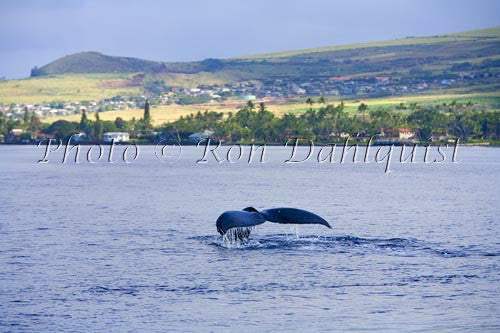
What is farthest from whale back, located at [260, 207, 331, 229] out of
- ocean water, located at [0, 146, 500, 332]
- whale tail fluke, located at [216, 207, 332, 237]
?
ocean water, located at [0, 146, 500, 332]

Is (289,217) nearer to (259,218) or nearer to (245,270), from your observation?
(259,218)

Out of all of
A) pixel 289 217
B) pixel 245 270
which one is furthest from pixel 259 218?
pixel 245 270

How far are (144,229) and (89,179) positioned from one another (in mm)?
62337

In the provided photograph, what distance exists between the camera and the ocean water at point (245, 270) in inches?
1261

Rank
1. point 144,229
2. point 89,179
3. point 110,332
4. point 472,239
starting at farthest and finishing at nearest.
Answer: point 89,179 < point 144,229 < point 472,239 < point 110,332

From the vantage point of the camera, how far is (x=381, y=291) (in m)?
36.0

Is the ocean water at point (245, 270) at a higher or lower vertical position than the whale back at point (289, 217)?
lower

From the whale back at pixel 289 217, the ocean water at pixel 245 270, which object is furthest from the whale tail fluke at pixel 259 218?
the ocean water at pixel 245 270

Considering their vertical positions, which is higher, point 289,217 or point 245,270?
point 289,217

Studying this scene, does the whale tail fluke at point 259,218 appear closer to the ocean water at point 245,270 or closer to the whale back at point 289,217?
the whale back at point 289,217

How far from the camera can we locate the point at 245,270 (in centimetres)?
3984

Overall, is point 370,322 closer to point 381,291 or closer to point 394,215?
point 381,291

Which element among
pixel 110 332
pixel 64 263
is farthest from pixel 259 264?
pixel 110 332

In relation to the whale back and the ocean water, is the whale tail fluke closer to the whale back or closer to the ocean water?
the whale back
